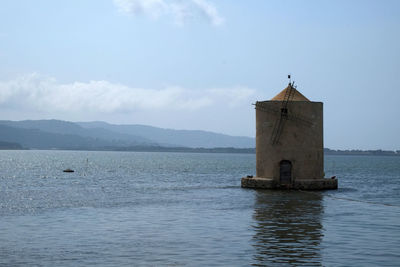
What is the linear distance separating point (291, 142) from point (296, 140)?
320 mm

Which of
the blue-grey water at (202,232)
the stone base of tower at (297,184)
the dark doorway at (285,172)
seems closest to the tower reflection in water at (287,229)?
the blue-grey water at (202,232)

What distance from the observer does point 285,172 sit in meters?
33.1

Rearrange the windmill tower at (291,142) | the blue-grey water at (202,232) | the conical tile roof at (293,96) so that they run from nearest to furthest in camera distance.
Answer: the blue-grey water at (202,232) < the windmill tower at (291,142) < the conical tile roof at (293,96)

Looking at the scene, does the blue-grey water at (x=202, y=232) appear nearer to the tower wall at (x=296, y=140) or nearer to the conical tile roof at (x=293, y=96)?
the tower wall at (x=296, y=140)

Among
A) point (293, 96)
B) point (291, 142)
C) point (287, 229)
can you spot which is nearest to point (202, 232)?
point (287, 229)

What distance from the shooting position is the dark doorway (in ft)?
108

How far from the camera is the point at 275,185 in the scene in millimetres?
33156

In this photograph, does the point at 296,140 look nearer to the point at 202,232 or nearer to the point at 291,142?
the point at 291,142

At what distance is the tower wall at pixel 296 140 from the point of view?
3275cm

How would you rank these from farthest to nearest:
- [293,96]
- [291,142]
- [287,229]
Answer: [293,96]
[291,142]
[287,229]

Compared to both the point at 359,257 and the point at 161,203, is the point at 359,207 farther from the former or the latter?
the point at 359,257

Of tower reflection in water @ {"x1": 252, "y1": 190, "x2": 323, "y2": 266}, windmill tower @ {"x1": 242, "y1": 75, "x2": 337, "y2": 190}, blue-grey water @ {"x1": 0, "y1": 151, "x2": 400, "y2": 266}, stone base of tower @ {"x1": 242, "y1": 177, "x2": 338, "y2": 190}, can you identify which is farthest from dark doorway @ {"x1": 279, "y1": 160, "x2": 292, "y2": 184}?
blue-grey water @ {"x1": 0, "y1": 151, "x2": 400, "y2": 266}

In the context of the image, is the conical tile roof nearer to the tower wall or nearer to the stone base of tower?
the tower wall

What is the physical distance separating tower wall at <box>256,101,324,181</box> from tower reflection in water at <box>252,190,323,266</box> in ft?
8.84
